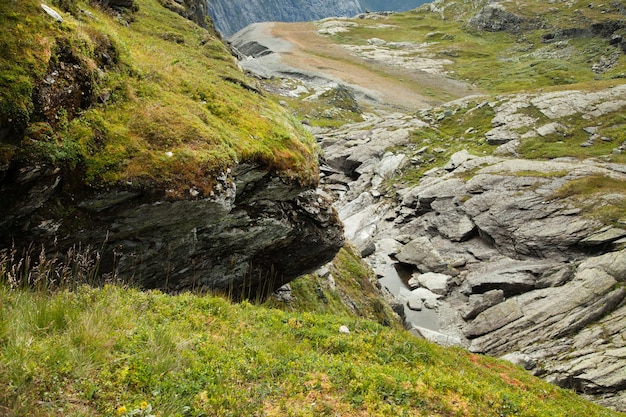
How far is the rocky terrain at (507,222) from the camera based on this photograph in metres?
29.0

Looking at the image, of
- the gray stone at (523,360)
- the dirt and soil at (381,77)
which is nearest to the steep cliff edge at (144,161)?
the gray stone at (523,360)

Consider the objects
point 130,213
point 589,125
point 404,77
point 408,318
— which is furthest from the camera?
point 404,77

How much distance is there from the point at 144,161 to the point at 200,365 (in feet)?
18.5

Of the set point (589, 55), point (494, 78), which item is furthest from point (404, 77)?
point (589, 55)

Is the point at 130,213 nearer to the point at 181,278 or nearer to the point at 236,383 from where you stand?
the point at 181,278

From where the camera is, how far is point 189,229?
12.0 metres

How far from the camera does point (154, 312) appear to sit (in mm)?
8938

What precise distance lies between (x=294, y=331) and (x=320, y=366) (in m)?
2.43

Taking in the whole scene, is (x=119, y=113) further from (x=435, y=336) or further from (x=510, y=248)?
(x=510, y=248)

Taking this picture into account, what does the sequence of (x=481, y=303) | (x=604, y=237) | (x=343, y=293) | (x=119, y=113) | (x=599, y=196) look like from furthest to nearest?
(x=599, y=196) < (x=604, y=237) < (x=481, y=303) < (x=343, y=293) < (x=119, y=113)

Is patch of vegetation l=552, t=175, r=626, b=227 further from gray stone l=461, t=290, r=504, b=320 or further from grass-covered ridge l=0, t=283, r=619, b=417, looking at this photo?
grass-covered ridge l=0, t=283, r=619, b=417

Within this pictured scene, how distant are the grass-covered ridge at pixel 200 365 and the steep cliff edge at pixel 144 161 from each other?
2182 millimetres

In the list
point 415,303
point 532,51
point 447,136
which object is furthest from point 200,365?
point 532,51

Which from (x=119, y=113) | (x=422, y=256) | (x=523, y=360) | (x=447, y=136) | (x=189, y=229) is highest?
(x=119, y=113)
